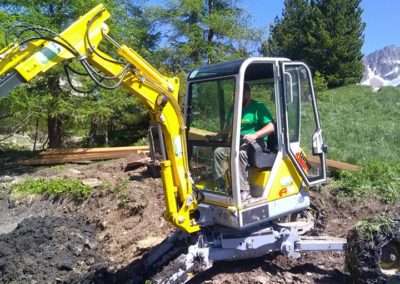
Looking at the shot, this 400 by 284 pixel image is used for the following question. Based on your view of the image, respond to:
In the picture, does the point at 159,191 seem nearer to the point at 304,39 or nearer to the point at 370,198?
the point at 370,198

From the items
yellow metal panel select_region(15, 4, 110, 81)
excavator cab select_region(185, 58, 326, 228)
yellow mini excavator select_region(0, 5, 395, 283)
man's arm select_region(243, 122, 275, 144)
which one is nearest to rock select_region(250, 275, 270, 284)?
yellow mini excavator select_region(0, 5, 395, 283)

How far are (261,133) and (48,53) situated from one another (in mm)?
2345

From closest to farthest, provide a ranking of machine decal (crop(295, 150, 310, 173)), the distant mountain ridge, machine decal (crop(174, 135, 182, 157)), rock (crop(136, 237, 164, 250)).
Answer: machine decal (crop(174, 135, 182, 157)), machine decal (crop(295, 150, 310, 173)), rock (crop(136, 237, 164, 250)), the distant mountain ridge

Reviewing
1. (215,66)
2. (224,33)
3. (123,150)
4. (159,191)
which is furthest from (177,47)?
(215,66)

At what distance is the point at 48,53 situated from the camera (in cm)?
401

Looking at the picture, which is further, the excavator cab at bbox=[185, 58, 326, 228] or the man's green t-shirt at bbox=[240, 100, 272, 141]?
the man's green t-shirt at bbox=[240, 100, 272, 141]

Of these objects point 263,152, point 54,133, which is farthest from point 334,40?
point 263,152

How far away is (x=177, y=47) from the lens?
72.5 feet

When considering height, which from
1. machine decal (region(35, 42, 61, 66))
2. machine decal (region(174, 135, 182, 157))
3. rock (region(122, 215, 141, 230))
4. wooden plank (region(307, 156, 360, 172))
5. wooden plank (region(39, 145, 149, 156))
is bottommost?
rock (region(122, 215, 141, 230))

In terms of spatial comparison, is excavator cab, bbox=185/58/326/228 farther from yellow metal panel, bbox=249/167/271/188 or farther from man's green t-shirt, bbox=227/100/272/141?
man's green t-shirt, bbox=227/100/272/141

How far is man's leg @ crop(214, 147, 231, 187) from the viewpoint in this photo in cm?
502

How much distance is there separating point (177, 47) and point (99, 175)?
40.8 ft

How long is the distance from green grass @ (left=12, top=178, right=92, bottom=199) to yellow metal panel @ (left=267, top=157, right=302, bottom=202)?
5.24 meters

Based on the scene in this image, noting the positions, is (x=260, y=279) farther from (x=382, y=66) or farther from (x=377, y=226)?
(x=382, y=66)
